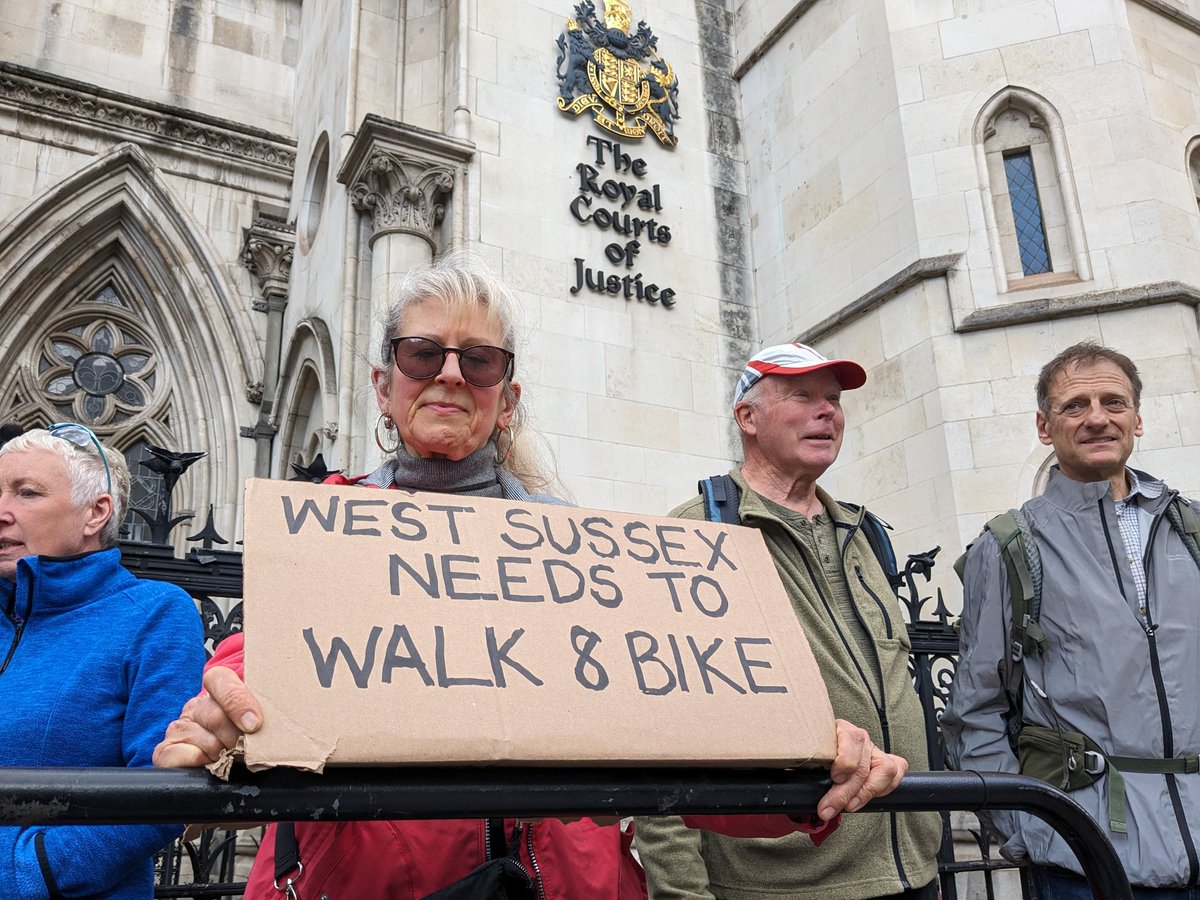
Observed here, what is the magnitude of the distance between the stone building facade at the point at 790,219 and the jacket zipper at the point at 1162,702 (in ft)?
12.0

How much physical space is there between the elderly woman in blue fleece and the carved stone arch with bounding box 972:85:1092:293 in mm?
6937

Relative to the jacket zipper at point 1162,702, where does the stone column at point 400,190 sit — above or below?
above

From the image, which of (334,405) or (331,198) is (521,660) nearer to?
(334,405)

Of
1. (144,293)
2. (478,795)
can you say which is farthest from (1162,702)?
(144,293)

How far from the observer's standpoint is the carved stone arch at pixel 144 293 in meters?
11.9

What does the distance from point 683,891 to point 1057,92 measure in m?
7.65

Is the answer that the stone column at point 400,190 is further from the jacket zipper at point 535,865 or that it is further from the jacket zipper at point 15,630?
the jacket zipper at point 535,865

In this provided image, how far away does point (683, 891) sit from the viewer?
6.61 feet

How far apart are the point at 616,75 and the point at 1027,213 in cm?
369

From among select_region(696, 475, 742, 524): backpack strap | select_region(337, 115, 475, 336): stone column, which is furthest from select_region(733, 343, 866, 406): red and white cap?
select_region(337, 115, 475, 336): stone column

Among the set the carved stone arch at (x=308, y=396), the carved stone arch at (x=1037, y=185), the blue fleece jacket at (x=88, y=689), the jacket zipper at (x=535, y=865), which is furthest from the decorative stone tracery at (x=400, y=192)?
the jacket zipper at (x=535, y=865)

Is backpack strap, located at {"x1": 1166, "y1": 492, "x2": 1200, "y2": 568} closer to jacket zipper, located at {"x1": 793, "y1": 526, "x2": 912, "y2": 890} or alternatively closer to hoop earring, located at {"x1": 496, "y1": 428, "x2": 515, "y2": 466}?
jacket zipper, located at {"x1": 793, "y1": 526, "x2": 912, "y2": 890}

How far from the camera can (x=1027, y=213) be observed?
7.76m

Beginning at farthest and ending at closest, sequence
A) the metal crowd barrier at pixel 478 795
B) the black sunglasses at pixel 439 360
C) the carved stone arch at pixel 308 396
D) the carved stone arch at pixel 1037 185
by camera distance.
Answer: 1. the carved stone arch at pixel 308 396
2. the carved stone arch at pixel 1037 185
3. the black sunglasses at pixel 439 360
4. the metal crowd barrier at pixel 478 795
